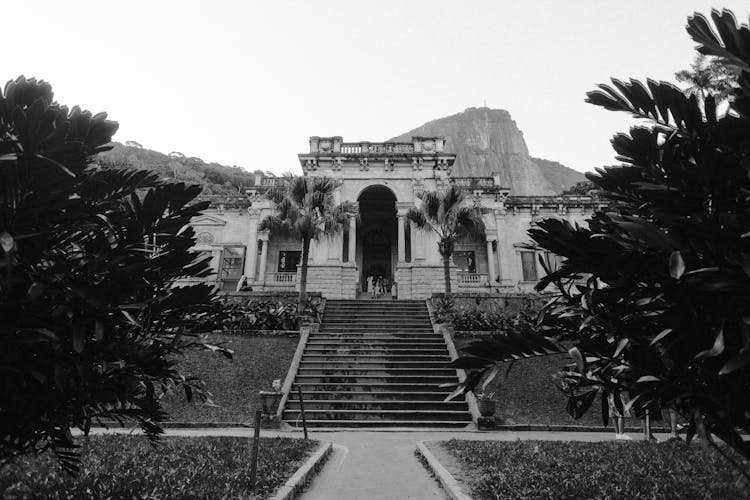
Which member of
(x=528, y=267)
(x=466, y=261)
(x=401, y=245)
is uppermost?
(x=401, y=245)

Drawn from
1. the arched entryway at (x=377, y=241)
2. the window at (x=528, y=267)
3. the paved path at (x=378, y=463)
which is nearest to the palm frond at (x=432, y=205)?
the arched entryway at (x=377, y=241)

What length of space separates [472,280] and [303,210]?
1077 cm

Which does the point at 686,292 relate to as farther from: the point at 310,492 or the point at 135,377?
the point at 310,492

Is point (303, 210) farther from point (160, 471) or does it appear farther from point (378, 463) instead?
point (160, 471)

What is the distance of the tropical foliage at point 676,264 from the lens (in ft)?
6.77

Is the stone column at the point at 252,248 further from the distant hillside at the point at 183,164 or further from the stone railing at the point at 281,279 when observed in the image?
the distant hillside at the point at 183,164

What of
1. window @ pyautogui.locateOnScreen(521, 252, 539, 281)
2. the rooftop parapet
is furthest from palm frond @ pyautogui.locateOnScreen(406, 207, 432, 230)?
window @ pyautogui.locateOnScreen(521, 252, 539, 281)

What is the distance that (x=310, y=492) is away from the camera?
541cm

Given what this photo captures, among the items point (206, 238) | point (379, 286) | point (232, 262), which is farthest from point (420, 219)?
point (206, 238)

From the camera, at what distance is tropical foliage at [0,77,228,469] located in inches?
88.0

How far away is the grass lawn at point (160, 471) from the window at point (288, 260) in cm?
1870

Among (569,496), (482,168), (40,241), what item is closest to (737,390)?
(569,496)

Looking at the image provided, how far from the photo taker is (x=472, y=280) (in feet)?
80.6

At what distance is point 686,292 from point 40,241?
3413mm
